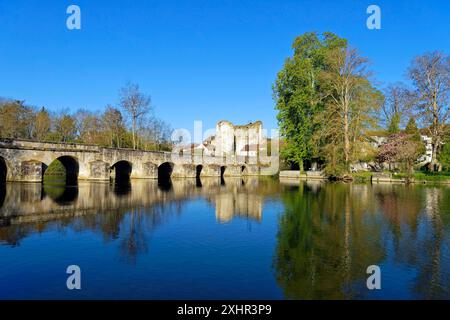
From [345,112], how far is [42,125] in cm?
4865

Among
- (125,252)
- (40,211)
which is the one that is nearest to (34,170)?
(40,211)

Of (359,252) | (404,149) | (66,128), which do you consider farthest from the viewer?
(66,128)

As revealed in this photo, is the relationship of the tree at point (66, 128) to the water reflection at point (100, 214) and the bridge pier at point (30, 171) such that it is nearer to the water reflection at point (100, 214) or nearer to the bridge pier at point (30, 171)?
the bridge pier at point (30, 171)

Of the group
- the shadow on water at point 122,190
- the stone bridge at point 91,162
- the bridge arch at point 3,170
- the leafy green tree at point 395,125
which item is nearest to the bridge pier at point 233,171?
the stone bridge at point 91,162

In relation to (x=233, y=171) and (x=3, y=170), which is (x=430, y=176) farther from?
(x=3, y=170)

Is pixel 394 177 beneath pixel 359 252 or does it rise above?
above

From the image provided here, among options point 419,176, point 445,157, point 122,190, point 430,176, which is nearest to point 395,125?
point 445,157

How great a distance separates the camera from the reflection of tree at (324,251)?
23.6 feet

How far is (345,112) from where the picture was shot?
4162 centimetres

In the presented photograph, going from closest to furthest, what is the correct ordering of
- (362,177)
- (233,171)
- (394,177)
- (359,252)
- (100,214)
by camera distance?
(359,252)
(100,214)
(394,177)
(362,177)
(233,171)

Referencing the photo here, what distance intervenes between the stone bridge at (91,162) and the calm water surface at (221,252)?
49.2ft

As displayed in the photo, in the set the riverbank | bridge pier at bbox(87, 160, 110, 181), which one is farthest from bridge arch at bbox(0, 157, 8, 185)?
→ the riverbank
